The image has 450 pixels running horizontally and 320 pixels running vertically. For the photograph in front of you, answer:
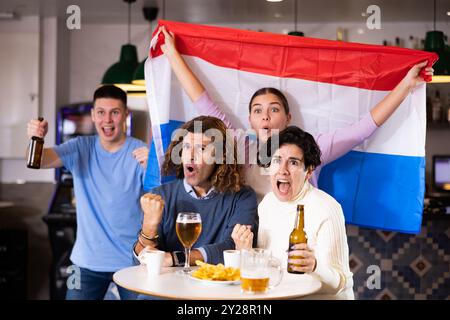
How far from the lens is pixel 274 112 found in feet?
8.63

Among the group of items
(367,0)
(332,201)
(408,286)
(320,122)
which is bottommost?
(408,286)

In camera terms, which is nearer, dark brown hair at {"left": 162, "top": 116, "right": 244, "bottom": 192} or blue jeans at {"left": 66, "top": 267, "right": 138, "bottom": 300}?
dark brown hair at {"left": 162, "top": 116, "right": 244, "bottom": 192}

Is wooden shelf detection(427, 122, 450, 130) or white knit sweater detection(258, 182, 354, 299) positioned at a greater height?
wooden shelf detection(427, 122, 450, 130)

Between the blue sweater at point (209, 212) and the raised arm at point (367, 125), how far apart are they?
1.58 ft

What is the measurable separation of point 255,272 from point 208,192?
1.89 ft

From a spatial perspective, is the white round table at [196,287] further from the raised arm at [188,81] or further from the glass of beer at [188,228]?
the raised arm at [188,81]

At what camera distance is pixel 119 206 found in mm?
3012

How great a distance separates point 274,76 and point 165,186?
0.70 m

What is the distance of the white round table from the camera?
1.85m

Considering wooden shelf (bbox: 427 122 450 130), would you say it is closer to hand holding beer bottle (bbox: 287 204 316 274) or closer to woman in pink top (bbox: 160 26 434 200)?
woman in pink top (bbox: 160 26 434 200)

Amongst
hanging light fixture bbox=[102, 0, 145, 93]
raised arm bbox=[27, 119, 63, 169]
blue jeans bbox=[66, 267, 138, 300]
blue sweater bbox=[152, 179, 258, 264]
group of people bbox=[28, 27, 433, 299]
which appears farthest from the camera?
hanging light fixture bbox=[102, 0, 145, 93]

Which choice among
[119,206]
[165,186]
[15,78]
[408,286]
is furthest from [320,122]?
[15,78]

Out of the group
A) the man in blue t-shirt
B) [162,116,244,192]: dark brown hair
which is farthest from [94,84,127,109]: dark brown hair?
[162,116,244,192]: dark brown hair
